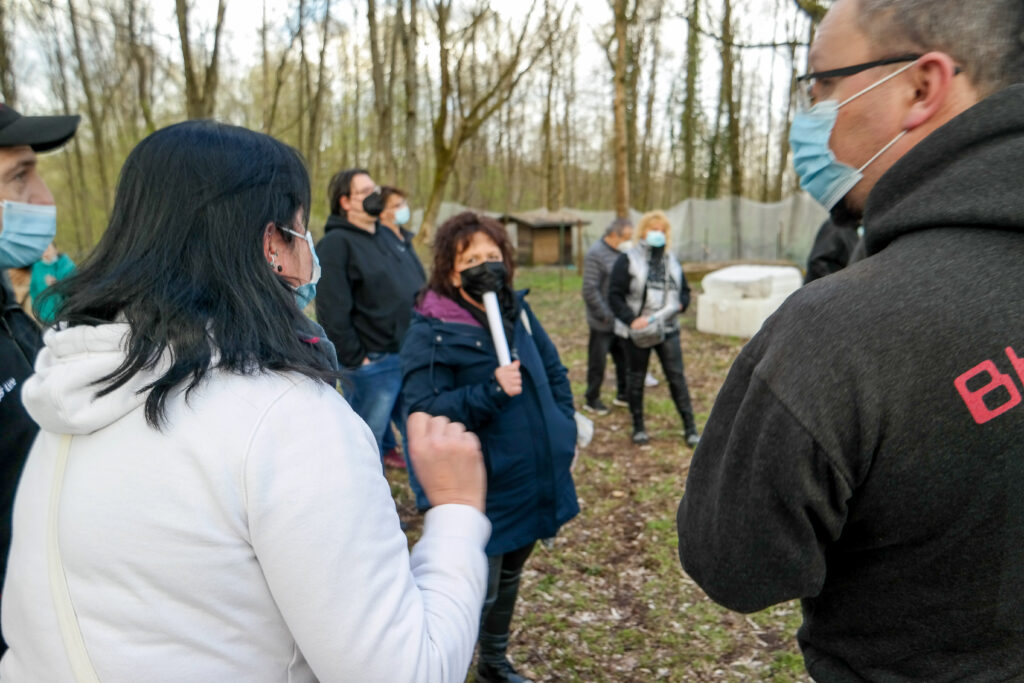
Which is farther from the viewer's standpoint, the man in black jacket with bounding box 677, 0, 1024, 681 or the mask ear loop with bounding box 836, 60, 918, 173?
the mask ear loop with bounding box 836, 60, 918, 173

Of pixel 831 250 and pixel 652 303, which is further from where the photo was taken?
pixel 652 303

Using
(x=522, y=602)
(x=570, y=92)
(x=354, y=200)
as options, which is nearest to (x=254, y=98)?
(x=570, y=92)

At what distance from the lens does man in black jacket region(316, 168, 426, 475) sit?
4668mm

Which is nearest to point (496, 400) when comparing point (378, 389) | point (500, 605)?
point (500, 605)

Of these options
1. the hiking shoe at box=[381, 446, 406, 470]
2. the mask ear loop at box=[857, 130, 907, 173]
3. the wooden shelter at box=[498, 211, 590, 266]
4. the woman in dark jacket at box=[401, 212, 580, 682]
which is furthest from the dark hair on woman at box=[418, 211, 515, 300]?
the wooden shelter at box=[498, 211, 590, 266]

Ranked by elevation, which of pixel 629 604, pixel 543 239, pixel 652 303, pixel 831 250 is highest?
pixel 831 250

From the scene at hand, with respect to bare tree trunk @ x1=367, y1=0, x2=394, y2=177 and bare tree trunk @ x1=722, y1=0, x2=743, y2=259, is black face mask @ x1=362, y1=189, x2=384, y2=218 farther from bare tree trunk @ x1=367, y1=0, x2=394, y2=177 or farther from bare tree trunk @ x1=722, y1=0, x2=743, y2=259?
bare tree trunk @ x1=722, y1=0, x2=743, y2=259

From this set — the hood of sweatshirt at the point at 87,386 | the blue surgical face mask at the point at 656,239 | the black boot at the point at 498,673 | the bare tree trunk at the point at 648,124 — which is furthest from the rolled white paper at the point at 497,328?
the bare tree trunk at the point at 648,124

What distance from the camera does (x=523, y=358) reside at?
3020 millimetres

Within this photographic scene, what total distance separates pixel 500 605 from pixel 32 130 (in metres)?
2.49

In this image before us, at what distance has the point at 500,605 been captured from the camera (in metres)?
3.06

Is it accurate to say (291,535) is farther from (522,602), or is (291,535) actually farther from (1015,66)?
(522,602)

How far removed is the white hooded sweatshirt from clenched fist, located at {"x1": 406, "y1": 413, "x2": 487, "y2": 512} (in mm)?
231

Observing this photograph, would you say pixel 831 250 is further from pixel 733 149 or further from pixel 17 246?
pixel 733 149
